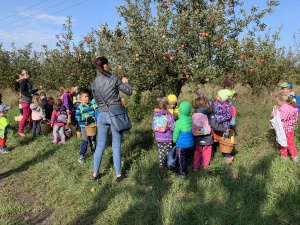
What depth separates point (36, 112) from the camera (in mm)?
7652

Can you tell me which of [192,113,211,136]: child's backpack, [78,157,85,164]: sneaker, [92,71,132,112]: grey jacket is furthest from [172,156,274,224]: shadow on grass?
[78,157,85,164]: sneaker

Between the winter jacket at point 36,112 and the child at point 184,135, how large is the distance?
4.75 metres

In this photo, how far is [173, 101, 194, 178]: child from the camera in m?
4.22

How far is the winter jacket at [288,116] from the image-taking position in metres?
4.41

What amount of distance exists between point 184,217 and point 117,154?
1499 mm

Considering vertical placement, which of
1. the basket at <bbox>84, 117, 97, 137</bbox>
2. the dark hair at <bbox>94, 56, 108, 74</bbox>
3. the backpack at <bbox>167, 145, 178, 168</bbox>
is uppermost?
the dark hair at <bbox>94, 56, 108, 74</bbox>

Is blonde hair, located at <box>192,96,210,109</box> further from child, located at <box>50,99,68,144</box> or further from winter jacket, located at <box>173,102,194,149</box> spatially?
child, located at <box>50,99,68,144</box>

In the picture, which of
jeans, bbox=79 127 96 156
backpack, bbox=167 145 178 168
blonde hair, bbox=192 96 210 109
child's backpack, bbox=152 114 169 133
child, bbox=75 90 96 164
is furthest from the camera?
child, bbox=75 90 96 164

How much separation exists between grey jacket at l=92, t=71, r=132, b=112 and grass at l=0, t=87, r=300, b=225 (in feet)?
4.07

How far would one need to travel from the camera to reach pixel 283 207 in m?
3.19

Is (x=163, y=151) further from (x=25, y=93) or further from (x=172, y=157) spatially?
(x=25, y=93)

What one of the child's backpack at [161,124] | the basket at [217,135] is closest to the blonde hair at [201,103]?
the basket at [217,135]

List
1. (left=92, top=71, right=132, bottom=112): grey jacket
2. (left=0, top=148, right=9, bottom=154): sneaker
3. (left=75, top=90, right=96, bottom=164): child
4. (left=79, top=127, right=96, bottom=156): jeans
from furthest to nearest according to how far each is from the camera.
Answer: (left=0, top=148, right=9, bottom=154): sneaker < (left=75, top=90, right=96, bottom=164): child < (left=79, top=127, right=96, bottom=156): jeans < (left=92, top=71, right=132, bottom=112): grey jacket

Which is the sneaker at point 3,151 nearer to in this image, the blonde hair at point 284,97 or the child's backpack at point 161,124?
the child's backpack at point 161,124
